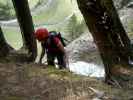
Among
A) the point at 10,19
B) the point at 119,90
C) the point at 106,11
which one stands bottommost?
the point at 119,90

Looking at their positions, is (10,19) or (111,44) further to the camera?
(10,19)

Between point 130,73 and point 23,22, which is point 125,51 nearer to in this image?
point 130,73

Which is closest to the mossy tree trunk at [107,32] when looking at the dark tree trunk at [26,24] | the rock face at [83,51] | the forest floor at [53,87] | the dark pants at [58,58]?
the forest floor at [53,87]

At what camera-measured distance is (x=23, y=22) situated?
1062 centimetres

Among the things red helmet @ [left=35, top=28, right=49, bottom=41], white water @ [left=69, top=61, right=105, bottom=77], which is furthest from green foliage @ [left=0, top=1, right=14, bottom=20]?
red helmet @ [left=35, top=28, right=49, bottom=41]

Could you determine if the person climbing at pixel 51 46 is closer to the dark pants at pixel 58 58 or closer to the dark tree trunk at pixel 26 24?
the dark pants at pixel 58 58

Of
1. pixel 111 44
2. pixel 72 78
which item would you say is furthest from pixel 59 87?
pixel 111 44

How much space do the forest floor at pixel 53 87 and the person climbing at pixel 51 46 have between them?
3.52ft

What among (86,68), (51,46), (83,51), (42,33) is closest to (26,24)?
(51,46)

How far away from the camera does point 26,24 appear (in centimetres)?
1062

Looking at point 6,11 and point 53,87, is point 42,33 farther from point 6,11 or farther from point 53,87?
point 6,11

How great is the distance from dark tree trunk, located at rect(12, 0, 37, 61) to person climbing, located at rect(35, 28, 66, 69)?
170cm

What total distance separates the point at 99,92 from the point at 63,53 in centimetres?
324

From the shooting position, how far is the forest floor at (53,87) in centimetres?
582
